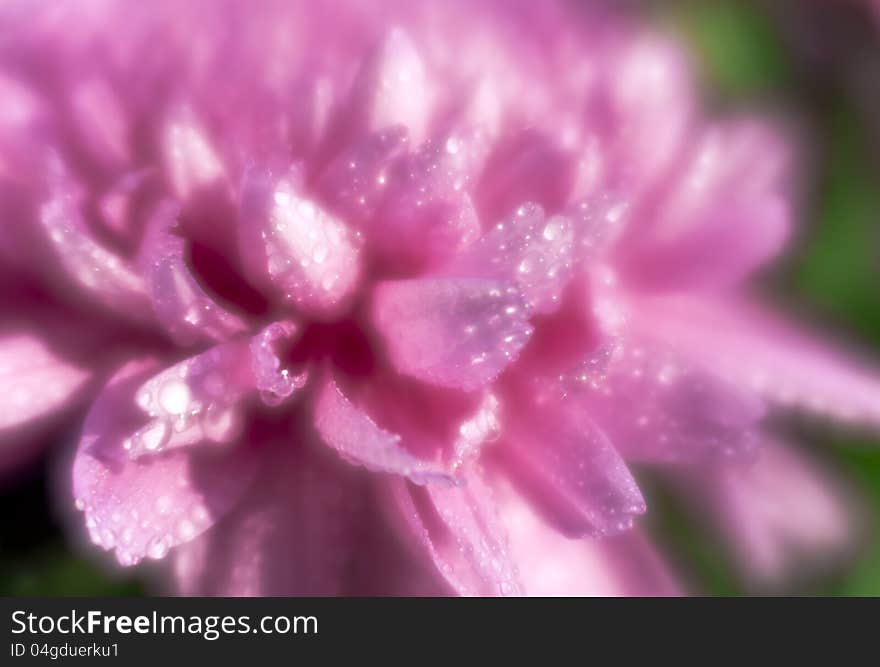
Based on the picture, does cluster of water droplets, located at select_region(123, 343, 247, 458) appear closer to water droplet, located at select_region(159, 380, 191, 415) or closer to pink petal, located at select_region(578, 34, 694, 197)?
water droplet, located at select_region(159, 380, 191, 415)

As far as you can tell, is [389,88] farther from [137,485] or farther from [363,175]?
[137,485]

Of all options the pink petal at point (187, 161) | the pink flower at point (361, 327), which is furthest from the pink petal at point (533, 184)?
the pink petal at point (187, 161)

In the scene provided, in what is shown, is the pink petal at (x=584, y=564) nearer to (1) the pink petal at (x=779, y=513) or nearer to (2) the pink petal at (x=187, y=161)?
(1) the pink petal at (x=779, y=513)

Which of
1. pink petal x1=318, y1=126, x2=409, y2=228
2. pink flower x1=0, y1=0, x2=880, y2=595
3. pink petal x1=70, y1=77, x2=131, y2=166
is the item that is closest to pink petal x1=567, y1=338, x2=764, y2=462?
pink flower x1=0, y1=0, x2=880, y2=595

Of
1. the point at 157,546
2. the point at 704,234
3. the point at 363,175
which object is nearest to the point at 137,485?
the point at 157,546

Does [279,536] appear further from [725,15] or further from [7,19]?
[725,15]
